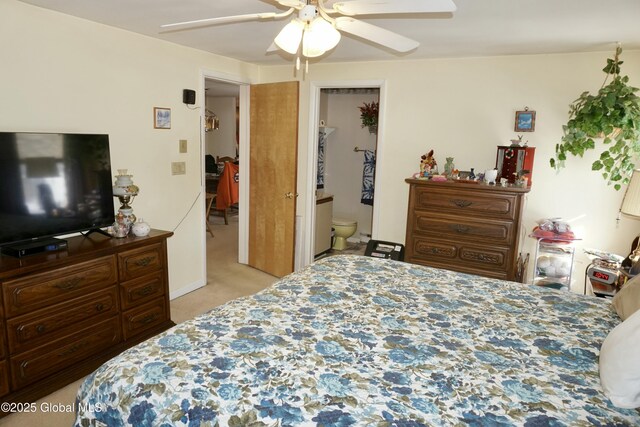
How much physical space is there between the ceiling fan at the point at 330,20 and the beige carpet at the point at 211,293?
2.19m

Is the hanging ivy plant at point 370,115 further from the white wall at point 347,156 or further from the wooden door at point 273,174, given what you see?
the wooden door at point 273,174

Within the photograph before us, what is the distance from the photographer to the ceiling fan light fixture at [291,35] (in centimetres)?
182

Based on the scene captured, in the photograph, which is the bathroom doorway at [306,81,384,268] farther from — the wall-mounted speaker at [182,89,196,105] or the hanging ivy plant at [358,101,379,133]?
the wall-mounted speaker at [182,89,196,105]

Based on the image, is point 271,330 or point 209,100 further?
point 209,100

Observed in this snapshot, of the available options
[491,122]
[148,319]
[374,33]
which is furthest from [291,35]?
[491,122]

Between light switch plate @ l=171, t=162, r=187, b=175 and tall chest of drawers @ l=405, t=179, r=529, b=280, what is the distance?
2039 millimetres

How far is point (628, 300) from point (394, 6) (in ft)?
5.27

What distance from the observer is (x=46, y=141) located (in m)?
2.52

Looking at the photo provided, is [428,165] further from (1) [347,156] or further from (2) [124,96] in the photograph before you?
(2) [124,96]

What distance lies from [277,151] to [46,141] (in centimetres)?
228

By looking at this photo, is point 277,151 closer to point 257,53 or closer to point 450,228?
point 257,53

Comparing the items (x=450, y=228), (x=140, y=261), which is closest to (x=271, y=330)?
(x=140, y=261)

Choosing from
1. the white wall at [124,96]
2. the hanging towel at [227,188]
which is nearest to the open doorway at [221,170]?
the hanging towel at [227,188]

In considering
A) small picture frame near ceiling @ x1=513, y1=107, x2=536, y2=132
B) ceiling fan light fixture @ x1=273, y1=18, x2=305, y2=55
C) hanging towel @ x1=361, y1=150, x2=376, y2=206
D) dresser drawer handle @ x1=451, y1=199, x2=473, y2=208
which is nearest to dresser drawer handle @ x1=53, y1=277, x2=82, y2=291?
ceiling fan light fixture @ x1=273, y1=18, x2=305, y2=55
